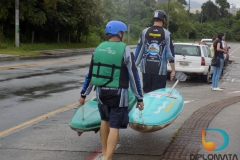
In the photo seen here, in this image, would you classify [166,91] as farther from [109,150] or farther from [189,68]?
[189,68]

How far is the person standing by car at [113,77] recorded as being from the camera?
16.5 ft

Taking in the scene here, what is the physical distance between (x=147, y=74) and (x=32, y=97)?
431 cm

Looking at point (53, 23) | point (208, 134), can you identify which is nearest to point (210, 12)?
point (53, 23)

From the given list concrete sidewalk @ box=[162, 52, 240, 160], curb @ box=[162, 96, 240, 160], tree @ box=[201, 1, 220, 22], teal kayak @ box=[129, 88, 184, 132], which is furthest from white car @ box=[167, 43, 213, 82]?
tree @ box=[201, 1, 220, 22]

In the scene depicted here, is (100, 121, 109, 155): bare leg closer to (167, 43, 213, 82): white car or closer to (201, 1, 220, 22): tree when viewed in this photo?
(167, 43, 213, 82): white car

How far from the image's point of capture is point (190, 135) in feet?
22.2

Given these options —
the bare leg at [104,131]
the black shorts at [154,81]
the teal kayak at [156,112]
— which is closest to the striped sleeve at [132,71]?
the bare leg at [104,131]

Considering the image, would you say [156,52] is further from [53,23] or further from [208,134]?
[53,23]

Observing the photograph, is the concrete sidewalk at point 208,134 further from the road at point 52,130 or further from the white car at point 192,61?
the white car at point 192,61

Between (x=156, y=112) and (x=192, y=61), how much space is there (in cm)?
1050

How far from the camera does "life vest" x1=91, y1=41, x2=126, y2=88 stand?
5000mm

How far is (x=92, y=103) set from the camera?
641 centimetres

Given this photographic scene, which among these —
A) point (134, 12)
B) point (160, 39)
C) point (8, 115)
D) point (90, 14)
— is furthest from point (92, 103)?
point (134, 12)

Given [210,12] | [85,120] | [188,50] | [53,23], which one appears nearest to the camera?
[85,120]
